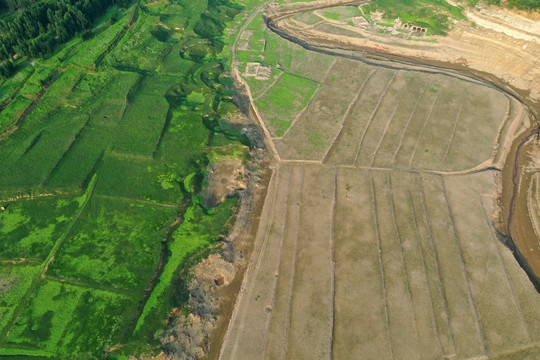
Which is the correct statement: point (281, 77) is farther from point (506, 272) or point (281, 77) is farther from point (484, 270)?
point (506, 272)

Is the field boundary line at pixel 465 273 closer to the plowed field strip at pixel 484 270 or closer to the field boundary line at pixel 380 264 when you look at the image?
the plowed field strip at pixel 484 270

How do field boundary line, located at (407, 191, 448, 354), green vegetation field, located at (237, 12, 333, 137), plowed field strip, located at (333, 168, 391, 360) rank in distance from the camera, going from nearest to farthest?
plowed field strip, located at (333, 168, 391, 360), field boundary line, located at (407, 191, 448, 354), green vegetation field, located at (237, 12, 333, 137)

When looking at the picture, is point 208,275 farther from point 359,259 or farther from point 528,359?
point 528,359

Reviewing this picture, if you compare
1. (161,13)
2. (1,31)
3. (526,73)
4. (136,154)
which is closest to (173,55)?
(161,13)

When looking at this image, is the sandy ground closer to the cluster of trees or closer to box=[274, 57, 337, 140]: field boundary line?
box=[274, 57, 337, 140]: field boundary line

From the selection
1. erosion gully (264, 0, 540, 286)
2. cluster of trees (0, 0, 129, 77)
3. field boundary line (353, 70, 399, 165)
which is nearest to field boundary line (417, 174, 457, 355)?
erosion gully (264, 0, 540, 286)

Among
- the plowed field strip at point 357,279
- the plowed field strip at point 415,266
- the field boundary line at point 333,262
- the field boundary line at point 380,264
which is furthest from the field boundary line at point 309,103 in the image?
the plowed field strip at point 415,266
